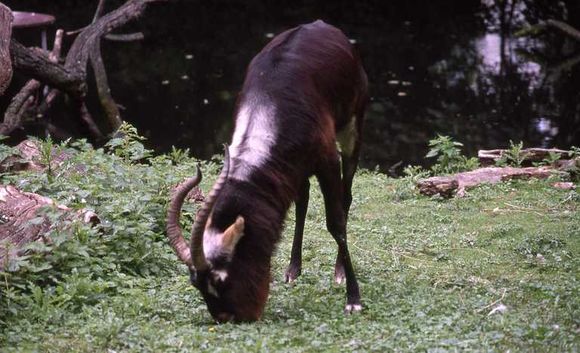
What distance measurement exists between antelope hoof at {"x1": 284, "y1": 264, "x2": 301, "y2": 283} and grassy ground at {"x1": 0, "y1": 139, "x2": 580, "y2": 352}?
8cm

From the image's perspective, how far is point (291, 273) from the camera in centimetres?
746

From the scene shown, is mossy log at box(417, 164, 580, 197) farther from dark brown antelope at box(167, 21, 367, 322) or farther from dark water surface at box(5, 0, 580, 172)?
dark water surface at box(5, 0, 580, 172)

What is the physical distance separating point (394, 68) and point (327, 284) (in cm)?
1332

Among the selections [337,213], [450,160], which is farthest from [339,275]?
[450,160]

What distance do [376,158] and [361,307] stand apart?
25.8 feet

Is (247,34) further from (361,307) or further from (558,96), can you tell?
(361,307)

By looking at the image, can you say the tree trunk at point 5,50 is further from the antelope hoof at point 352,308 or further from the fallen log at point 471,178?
the fallen log at point 471,178

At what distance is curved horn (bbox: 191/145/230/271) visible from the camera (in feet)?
18.6

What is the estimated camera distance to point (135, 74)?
2002 cm

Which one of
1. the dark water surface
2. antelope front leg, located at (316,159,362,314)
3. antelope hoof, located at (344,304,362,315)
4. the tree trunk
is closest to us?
antelope hoof, located at (344,304,362,315)

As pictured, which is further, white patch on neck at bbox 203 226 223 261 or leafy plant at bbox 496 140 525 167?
leafy plant at bbox 496 140 525 167

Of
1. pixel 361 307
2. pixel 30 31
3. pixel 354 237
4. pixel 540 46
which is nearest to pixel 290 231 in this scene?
pixel 354 237

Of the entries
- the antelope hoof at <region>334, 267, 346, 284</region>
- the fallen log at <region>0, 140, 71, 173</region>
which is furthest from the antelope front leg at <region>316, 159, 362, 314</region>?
the fallen log at <region>0, 140, 71, 173</region>

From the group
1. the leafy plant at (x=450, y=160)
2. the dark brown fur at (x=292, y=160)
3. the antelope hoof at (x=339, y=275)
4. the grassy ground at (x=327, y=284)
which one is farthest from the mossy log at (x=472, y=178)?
the antelope hoof at (x=339, y=275)
